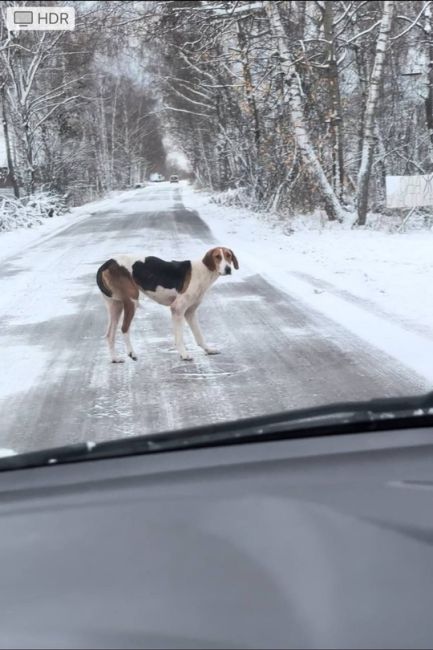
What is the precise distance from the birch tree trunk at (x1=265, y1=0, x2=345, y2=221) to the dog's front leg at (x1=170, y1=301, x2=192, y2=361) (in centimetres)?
250

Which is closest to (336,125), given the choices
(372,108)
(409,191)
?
(372,108)

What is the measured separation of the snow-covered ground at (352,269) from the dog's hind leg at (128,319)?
127 centimetres

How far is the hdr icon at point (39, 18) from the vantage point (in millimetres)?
3104

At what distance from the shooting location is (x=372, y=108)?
21.2ft

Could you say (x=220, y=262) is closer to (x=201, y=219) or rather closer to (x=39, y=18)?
(x=39, y=18)

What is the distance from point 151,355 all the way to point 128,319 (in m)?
0.22

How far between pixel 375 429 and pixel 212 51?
380cm

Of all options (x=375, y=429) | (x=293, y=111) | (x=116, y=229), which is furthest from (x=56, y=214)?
(x=375, y=429)

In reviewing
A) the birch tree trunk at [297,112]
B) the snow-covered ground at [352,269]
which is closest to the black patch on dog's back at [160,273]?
the snow-covered ground at [352,269]

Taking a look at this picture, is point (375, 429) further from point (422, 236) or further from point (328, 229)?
point (422, 236)

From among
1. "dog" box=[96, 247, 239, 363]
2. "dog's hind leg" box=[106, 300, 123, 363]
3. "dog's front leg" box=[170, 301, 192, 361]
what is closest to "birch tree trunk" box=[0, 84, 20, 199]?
"dog" box=[96, 247, 239, 363]

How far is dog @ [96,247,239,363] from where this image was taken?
3.24m

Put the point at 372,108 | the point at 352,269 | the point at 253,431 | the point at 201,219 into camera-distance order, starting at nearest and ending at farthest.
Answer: the point at 253,431, the point at 201,219, the point at 352,269, the point at 372,108

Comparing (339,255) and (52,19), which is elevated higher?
(52,19)
